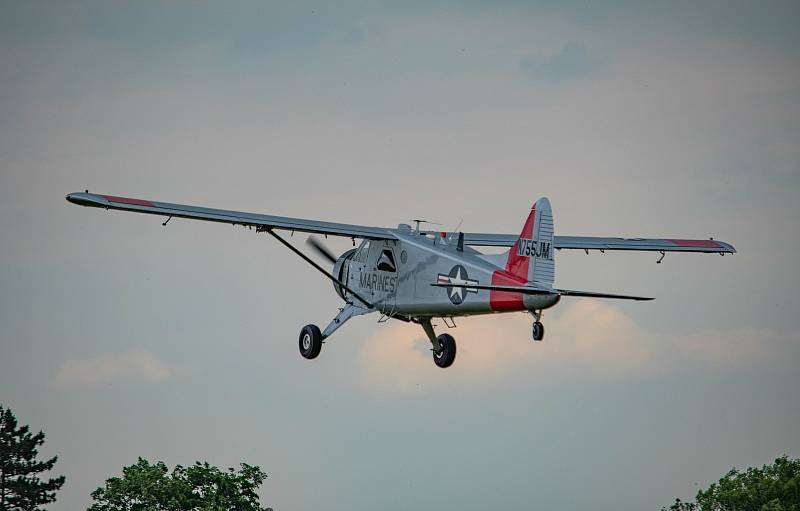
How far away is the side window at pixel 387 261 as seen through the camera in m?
31.1

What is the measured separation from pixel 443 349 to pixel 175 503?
109 feet

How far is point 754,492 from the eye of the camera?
2881 inches

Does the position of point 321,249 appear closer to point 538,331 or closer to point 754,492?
point 538,331

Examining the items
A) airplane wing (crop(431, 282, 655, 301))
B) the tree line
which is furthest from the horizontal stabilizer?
the tree line

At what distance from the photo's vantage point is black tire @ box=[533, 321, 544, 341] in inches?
1039

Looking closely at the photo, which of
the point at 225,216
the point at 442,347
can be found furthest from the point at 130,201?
the point at 442,347

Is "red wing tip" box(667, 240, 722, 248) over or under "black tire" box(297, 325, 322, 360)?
over

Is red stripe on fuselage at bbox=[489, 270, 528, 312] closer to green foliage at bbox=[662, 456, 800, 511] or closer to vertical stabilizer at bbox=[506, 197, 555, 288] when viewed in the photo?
vertical stabilizer at bbox=[506, 197, 555, 288]

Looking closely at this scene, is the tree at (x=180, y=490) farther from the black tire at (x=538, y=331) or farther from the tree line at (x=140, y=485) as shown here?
the black tire at (x=538, y=331)

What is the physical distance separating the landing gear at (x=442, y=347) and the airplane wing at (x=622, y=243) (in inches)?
150

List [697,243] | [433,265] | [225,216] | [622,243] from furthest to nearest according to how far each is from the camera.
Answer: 1. [697,243]
2. [622,243]
3. [225,216]
4. [433,265]

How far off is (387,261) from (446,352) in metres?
2.58

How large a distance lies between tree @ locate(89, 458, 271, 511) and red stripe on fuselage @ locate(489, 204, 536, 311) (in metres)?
35.5

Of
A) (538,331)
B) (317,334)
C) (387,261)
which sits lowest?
(538,331)
